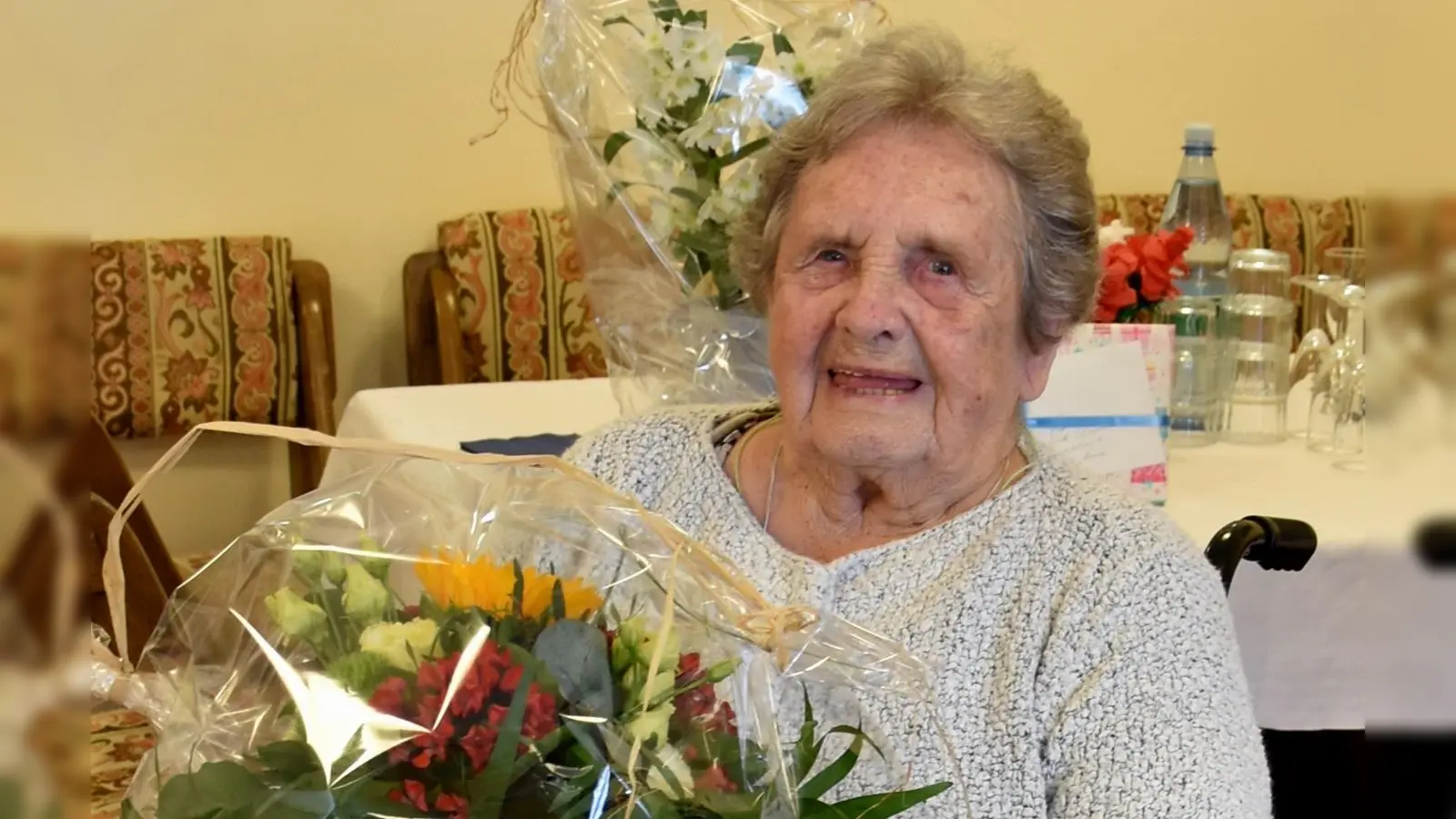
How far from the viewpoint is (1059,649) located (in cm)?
108

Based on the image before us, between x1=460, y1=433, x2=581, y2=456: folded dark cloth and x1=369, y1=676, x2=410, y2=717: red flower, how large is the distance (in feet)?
3.56

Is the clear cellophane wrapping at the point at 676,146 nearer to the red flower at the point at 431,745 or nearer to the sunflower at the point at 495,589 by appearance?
the sunflower at the point at 495,589

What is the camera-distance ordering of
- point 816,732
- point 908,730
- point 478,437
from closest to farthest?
point 816,732
point 908,730
point 478,437

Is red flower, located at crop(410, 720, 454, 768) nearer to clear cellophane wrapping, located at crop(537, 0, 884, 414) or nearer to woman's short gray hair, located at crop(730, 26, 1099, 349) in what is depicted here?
woman's short gray hair, located at crop(730, 26, 1099, 349)

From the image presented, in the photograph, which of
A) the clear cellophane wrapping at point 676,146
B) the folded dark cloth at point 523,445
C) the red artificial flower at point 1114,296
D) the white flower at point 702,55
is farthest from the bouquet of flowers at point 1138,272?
the folded dark cloth at point 523,445

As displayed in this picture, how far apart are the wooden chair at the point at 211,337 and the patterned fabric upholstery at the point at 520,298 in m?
0.33

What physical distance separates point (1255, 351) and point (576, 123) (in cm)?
105

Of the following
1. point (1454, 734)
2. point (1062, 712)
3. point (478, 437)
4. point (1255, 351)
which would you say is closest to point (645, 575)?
point (1062, 712)

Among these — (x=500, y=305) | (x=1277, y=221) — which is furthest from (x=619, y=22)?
(x=1277, y=221)

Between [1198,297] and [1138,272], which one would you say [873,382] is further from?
[1198,297]

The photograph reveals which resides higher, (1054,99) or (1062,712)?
(1054,99)

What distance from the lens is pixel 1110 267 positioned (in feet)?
5.96

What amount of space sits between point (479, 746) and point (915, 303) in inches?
27.6

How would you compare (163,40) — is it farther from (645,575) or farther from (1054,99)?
(645,575)
